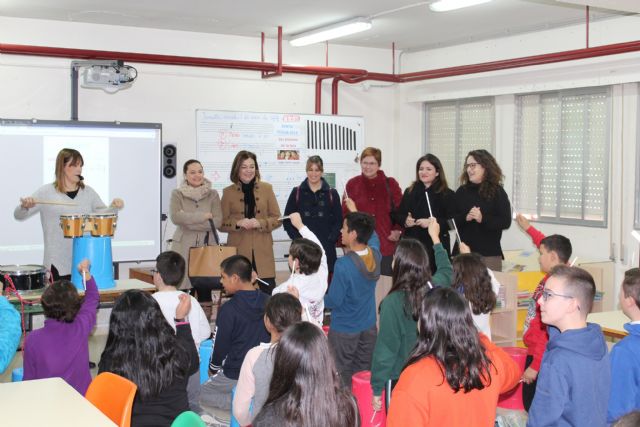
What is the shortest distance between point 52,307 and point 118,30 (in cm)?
433

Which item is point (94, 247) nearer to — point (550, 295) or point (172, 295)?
point (172, 295)

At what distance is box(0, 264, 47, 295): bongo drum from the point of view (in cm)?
494

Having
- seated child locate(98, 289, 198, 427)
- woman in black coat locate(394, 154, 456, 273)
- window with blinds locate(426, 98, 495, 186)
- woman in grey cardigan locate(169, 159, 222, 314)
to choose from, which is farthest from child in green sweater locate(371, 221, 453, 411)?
window with blinds locate(426, 98, 495, 186)

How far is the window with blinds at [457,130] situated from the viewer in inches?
317

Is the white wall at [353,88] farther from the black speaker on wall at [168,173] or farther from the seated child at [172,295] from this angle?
the seated child at [172,295]

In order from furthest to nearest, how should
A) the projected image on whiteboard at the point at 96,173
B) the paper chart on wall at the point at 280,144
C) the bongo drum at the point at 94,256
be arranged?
the paper chart on wall at the point at 280,144, the projected image on whiteboard at the point at 96,173, the bongo drum at the point at 94,256

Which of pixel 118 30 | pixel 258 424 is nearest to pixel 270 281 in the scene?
pixel 118 30

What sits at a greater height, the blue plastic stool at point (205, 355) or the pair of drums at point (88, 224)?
the pair of drums at point (88, 224)

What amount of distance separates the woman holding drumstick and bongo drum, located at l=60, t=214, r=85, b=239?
307 mm

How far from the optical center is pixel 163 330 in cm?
322

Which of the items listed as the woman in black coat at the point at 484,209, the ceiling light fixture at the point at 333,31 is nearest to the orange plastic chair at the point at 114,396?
the woman in black coat at the point at 484,209

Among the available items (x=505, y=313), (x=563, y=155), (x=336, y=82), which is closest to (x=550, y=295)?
(x=505, y=313)

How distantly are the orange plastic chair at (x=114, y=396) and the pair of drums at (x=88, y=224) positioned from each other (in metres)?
2.25

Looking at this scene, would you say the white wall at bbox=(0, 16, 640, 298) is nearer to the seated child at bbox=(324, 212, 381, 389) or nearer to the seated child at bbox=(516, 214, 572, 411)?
the seated child at bbox=(516, 214, 572, 411)
